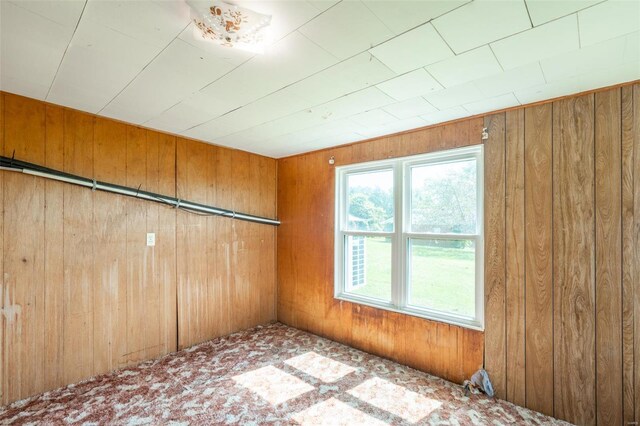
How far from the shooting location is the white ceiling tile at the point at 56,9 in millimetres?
1293

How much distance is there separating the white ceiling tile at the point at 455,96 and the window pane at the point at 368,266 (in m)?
1.48

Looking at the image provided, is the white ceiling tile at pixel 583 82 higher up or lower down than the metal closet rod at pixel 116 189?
higher up

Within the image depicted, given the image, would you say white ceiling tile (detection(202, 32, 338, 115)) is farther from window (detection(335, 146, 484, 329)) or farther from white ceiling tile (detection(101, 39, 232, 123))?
window (detection(335, 146, 484, 329))

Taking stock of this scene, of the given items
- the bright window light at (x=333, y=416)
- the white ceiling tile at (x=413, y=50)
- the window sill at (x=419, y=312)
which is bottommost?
the bright window light at (x=333, y=416)

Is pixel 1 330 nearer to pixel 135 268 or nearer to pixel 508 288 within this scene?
pixel 135 268

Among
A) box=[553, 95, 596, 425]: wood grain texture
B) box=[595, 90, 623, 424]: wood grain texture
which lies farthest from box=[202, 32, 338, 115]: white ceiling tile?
box=[595, 90, 623, 424]: wood grain texture

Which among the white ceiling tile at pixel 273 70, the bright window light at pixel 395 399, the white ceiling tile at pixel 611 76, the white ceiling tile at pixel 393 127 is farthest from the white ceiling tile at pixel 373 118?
the bright window light at pixel 395 399

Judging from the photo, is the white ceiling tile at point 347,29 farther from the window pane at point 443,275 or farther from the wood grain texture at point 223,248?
the wood grain texture at point 223,248

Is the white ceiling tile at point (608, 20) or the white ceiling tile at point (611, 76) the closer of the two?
the white ceiling tile at point (608, 20)

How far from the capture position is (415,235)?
300cm

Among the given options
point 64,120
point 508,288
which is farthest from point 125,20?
point 508,288

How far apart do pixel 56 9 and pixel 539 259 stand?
3.32 metres

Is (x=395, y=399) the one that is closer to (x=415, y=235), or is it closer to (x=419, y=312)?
(x=419, y=312)

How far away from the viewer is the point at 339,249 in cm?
362
